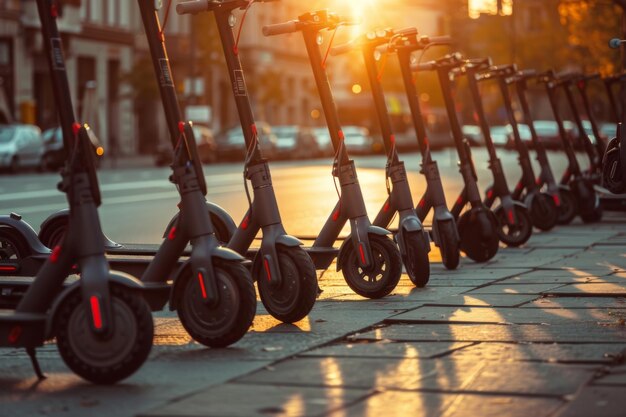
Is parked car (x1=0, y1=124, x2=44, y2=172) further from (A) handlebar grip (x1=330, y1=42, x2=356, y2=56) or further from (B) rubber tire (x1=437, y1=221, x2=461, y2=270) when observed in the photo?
(A) handlebar grip (x1=330, y1=42, x2=356, y2=56)

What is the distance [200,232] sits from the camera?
26.9 ft

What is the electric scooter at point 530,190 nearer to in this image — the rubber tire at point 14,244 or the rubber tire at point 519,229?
the rubber tire at point 519,229

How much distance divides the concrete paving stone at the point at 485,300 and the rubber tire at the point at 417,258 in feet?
1.99

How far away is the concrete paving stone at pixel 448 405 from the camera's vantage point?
638cm

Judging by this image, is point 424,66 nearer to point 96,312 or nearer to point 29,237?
point 29,237

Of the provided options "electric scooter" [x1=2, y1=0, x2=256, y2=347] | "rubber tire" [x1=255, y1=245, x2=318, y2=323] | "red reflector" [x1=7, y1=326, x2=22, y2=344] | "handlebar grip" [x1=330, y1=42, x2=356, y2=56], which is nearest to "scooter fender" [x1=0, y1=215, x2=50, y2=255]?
"rubber tire" [x1=255, y1=245, x2=318, y2=323]

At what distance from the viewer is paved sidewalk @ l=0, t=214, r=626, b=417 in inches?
259

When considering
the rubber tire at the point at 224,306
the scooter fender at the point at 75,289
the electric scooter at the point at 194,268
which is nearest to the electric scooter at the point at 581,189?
the electric scooter at the point at 194,268

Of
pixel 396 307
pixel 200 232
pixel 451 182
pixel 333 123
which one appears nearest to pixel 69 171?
pixel 200 232

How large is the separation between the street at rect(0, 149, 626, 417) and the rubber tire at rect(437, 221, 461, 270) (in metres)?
0.14

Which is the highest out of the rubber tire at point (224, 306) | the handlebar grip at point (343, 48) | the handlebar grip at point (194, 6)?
the handlebar grip at point (194, 6)

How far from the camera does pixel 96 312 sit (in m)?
7.13

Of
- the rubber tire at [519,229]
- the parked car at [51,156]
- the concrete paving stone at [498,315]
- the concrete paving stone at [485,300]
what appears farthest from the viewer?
the parked car at [51,156]

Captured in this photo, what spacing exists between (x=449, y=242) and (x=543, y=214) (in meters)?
5.43
